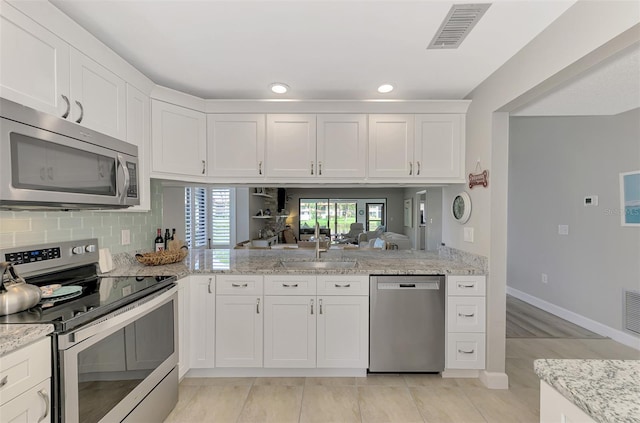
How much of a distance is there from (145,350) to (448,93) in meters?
3.03

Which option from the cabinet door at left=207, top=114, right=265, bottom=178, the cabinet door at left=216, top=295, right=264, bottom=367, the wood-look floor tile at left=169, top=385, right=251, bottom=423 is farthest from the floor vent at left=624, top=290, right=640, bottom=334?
the cabinet door at left=207, top=114, right=265, bottom=178

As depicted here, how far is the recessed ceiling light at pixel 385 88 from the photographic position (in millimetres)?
2429

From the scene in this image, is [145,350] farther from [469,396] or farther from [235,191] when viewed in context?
[235,191]

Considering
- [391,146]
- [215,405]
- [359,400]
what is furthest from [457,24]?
[215,405]

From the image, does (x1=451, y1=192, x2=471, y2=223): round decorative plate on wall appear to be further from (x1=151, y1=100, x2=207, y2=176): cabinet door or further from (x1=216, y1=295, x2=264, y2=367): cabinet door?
(x1=151, y1=100, x2=207, y2=176): cabinet door

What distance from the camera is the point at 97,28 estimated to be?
67.4 inches

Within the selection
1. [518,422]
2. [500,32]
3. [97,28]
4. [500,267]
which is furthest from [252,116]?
[518,422]

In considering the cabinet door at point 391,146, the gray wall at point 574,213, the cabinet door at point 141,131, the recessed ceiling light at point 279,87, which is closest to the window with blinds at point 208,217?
the cabinet door at point 141,131

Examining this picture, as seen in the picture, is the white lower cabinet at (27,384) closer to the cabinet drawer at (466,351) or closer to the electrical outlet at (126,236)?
the electrical outlet at (126,236)

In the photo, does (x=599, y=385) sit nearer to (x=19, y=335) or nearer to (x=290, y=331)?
(x=19, y=335)

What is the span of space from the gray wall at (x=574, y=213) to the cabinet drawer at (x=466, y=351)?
6.65 ft

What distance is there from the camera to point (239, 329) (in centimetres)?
234

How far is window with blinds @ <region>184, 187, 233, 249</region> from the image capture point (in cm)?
424

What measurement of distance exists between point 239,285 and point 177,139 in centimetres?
134
